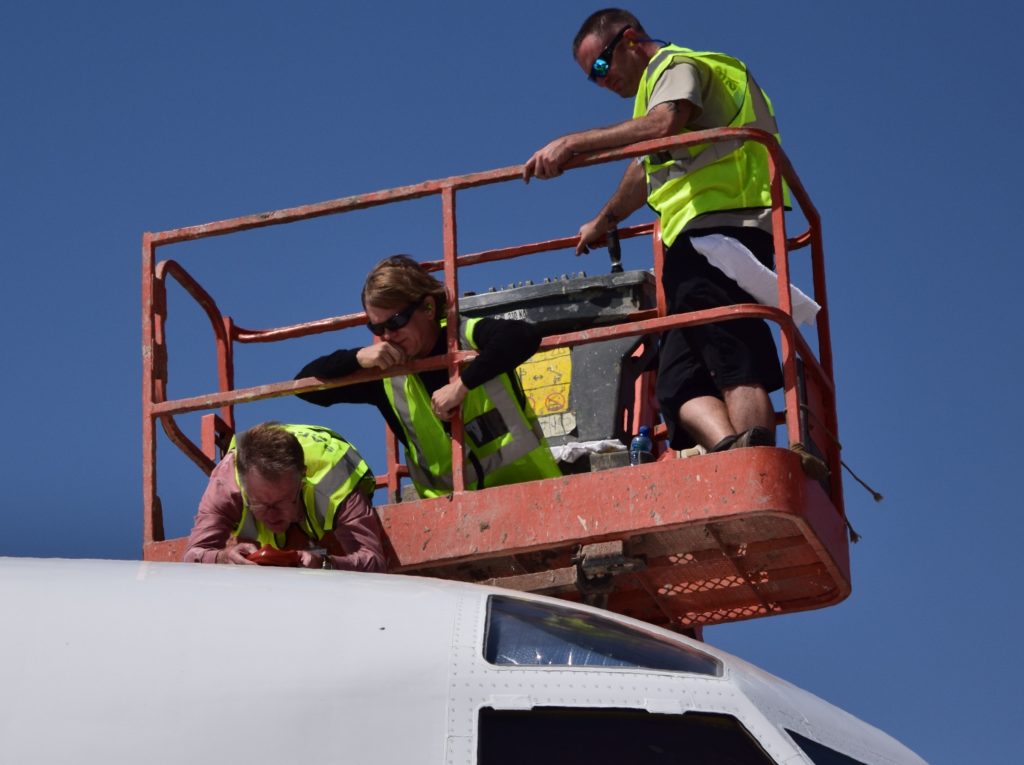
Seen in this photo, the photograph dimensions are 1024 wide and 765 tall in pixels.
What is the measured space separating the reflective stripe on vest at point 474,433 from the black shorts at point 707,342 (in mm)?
773

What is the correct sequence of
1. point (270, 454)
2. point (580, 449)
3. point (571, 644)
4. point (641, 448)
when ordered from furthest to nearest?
1. point (580, 449)
2. point (641, 448)
3. point (270, 454)
4. point (571, 644)

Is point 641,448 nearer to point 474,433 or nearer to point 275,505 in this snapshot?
point 474,433

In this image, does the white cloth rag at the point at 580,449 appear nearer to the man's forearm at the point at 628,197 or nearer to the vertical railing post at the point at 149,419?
the man's forearm at the point at 628,197

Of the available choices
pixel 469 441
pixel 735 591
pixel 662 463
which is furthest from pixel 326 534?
pixel 735 591

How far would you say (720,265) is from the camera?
10.1 meters

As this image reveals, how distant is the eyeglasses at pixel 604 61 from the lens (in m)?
10.6

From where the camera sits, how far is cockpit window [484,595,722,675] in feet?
21.8

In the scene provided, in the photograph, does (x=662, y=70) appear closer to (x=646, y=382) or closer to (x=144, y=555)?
(x=646, y=382)

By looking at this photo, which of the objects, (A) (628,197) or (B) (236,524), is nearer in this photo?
(B) (236,524)

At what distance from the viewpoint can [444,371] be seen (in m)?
10.1

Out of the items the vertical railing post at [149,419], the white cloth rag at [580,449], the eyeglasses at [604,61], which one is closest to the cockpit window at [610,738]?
the vertical railing post at [149,419]

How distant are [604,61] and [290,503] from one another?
3.20m

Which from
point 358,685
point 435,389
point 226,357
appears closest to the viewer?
point 358,685

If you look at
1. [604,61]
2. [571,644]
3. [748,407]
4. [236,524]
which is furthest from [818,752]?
[604,61]
